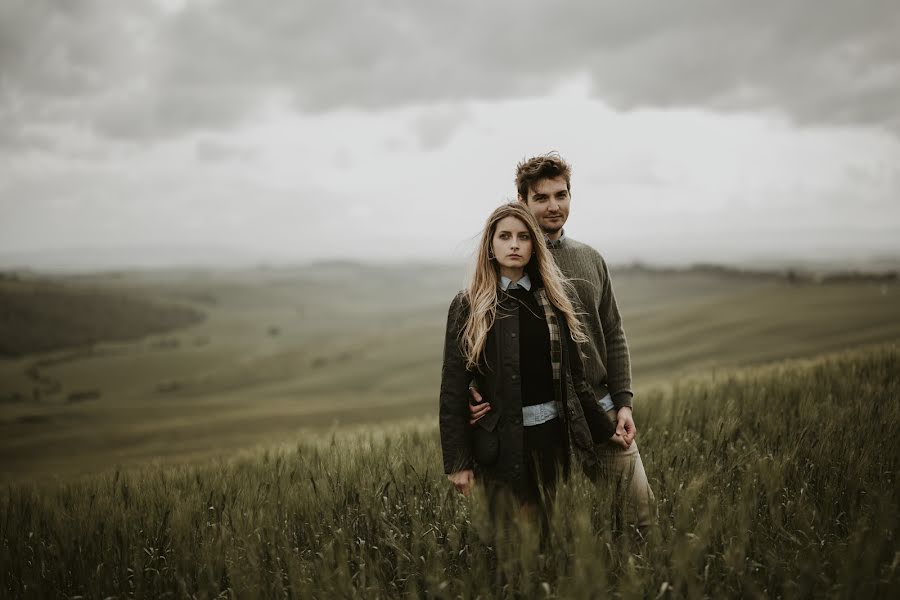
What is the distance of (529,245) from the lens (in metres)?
3.01

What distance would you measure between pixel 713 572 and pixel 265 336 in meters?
112

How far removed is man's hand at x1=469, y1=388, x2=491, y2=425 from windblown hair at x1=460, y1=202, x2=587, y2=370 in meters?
0.17

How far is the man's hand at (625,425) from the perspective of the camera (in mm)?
3299

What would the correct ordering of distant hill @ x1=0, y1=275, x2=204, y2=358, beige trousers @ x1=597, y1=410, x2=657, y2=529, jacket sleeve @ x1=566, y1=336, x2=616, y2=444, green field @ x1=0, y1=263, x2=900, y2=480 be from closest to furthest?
beige trousers @ x1=597, y1=410, x2=657, y2=529 → jacket sleeve @ x1=566, y1=336, x2=616, y2=444 → green field @ x1=0, y1=263, x2=900, y2=480 → distant hill @ x1=0, y1=275, x2=204, y2=358

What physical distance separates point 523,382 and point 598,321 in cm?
80

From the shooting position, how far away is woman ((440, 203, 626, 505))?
291 cm

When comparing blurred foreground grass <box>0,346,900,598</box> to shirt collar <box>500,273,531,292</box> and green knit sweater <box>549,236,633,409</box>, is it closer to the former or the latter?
green knit sweater <box>549,236,633,409</box>

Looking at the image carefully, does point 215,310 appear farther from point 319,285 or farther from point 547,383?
point 547,383

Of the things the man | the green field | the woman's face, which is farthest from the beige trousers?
the green field

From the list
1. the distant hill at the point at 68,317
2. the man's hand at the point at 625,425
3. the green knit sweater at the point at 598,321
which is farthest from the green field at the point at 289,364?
the man's hand at the point at 625,425

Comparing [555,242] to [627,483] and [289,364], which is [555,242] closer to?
[627,483]

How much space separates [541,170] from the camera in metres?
3.31

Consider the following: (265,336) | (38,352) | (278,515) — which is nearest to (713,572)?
(278,515)

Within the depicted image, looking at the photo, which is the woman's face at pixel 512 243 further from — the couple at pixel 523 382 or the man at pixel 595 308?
the man at pixel 595 308
